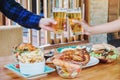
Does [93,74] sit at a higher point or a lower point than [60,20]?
lower

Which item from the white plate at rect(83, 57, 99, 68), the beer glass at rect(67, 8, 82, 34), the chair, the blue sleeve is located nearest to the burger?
the white plate at rect(83, 57, 99, 68)

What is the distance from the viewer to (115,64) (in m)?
1.47

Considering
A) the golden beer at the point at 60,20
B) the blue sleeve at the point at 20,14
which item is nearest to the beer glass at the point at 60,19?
the golden beer at the point at 60,20

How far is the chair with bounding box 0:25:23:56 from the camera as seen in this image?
2137mm

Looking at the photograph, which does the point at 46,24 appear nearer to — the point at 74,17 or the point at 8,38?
the point at 74,17

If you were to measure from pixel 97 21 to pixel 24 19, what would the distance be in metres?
4.51

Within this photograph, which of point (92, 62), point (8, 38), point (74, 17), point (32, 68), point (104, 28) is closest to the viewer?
point (32, 68)

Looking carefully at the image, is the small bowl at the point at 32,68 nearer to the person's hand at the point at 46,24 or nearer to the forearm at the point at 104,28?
the person's hand at the point at 46,24

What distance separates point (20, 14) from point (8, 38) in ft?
1.99

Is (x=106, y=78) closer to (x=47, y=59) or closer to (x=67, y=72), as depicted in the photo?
(x=67, y=72)

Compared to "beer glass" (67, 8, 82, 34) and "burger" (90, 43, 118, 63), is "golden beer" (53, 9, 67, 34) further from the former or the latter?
"burger" (90, 43, 118, 63)

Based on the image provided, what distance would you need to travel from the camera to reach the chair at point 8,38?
214 centimetres

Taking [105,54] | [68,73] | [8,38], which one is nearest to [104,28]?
[105,54]

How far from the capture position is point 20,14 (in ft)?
5.40
